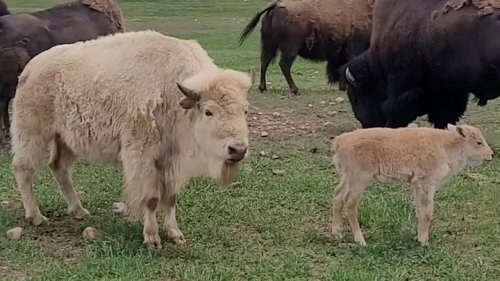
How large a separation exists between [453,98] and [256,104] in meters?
3.57

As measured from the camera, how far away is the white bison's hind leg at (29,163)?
6.07 m

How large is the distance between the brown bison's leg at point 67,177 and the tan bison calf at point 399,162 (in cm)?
195

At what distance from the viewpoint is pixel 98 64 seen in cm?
587

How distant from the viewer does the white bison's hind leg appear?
6066 millimetres

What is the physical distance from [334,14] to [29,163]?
29.6 ft

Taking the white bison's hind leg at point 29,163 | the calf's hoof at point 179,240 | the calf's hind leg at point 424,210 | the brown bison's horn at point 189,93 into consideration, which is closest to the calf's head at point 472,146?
the calf's hind leg at point 424,210

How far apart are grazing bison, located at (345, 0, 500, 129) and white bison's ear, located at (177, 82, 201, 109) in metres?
3.93

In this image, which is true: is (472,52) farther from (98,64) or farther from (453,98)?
(98,64)

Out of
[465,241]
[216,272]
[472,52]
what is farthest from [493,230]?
[472,52]

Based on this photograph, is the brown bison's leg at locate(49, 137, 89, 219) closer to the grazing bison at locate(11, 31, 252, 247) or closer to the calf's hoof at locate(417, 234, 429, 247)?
the grazing bison at locate(11, 31, 252, 247)

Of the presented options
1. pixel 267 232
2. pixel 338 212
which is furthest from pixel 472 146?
pixel 267 232

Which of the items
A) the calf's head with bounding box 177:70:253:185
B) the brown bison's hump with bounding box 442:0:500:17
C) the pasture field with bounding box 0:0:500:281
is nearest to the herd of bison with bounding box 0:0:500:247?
the brown bison's hump with bounding box 442:0:500:17

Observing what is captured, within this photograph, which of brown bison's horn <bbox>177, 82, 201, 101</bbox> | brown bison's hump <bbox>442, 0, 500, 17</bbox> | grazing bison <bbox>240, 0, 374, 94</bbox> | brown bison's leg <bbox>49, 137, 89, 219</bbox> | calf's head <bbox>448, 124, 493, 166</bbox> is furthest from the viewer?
grazing bison <bbox>240, 0, 374, 94</bbox>

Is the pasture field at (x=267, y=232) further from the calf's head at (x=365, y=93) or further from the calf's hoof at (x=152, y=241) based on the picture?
the calf's head at (x=365, y=93)
